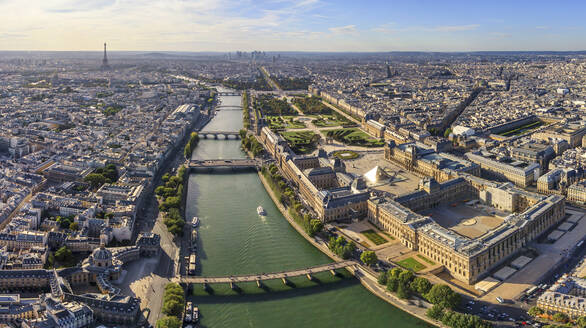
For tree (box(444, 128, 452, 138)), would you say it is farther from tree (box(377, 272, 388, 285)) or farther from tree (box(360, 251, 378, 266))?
tree (box(377, 272, 388, 285))

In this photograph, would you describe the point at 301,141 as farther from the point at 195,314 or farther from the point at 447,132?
the point at 195,314

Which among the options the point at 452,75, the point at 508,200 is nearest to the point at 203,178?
the point at 508,200

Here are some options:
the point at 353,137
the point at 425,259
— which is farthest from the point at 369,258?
the point at 353,137

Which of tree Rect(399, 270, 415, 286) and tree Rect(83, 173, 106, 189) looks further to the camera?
tree Rect(83, 173, 106, 189)

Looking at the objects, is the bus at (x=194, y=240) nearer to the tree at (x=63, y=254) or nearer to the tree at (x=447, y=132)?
the tree at (x=63, y=254)

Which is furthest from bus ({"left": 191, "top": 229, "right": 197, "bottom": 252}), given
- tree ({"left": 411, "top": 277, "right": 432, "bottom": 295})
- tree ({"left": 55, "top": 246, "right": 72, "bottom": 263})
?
tree ({"left": 411, "top": 277, "right": 432, "bottom": 295})

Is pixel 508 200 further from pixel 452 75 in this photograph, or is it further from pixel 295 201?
pixel 452 75
